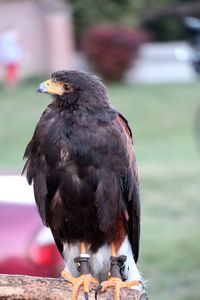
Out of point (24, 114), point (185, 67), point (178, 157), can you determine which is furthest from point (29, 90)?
point (178, 157)

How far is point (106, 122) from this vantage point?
4.77 metres

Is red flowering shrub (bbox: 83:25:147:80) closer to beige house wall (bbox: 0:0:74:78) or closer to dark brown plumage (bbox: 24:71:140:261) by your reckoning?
beige house wall (bbox: 0:0:74:78)

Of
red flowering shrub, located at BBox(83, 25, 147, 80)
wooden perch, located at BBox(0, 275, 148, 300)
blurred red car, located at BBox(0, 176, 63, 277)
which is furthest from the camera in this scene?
red flowering shrub, located at BBox(83, 25, 147, 80)

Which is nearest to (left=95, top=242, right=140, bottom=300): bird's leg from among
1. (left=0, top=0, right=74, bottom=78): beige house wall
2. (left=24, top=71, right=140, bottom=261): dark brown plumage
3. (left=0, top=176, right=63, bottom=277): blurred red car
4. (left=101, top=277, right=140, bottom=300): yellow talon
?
(left=101, top=277, right=140, bottom=300): yellow talon

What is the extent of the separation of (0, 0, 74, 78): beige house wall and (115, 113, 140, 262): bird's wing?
25.3 metres

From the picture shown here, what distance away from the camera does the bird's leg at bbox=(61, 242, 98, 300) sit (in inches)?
179

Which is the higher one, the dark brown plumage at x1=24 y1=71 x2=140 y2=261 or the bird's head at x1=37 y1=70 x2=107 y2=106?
the bird's head at x1=37 y1=70 x2=107 y2=106

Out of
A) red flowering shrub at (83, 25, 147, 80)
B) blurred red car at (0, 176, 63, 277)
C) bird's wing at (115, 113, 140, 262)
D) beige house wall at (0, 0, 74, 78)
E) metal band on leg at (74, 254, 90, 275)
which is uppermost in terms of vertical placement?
beige house wall at (0, 0, 74, 78)

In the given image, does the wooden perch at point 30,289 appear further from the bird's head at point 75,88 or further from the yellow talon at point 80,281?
the bird's head at point 75,88

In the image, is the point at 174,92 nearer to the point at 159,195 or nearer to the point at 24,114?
the point at 24,114

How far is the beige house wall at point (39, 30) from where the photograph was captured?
30.3 m

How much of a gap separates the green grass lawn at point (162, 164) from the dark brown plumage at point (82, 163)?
11.6ft

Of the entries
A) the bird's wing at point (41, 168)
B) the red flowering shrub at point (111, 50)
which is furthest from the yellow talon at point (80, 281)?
the red flowering shrub at point (111, 50)

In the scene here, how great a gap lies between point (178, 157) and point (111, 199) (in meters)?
12.8
